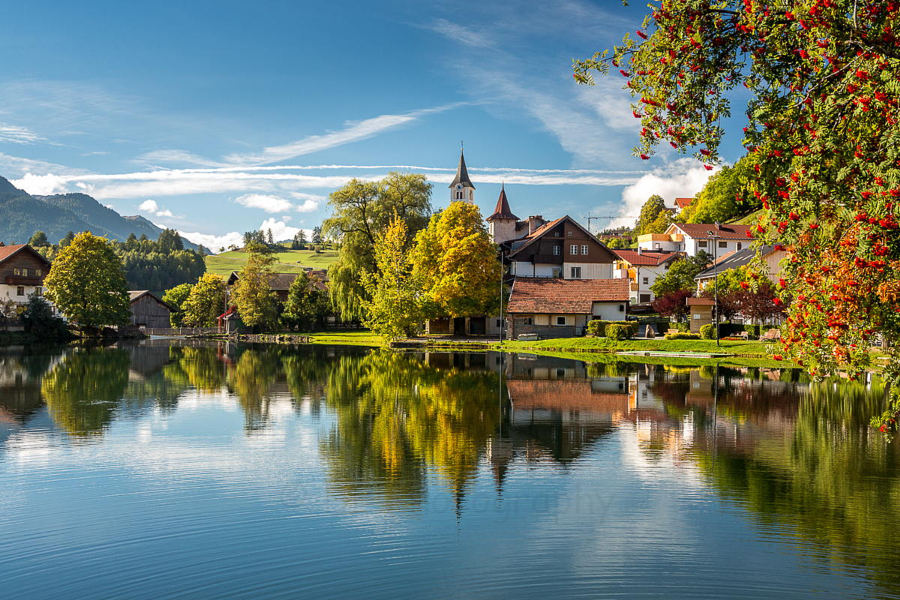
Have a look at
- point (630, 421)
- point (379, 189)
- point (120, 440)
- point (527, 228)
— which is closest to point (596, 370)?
point (630, 421)

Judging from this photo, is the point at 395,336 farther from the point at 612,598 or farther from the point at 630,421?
the point at 612,598

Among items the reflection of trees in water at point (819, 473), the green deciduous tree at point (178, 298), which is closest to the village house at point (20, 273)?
the green deciduous tree at point (178, 298)

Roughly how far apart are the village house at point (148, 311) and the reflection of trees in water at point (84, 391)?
60440 mm

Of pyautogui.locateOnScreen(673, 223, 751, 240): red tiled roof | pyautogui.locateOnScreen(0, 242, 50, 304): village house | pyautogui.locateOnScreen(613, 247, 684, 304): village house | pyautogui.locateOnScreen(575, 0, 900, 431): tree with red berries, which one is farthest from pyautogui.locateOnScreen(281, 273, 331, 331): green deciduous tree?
pyautogui.locateOnScreen(575, 0, 900, 431): tree with red berries

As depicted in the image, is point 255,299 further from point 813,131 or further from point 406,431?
point 813,131

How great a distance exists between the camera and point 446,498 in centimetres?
1321

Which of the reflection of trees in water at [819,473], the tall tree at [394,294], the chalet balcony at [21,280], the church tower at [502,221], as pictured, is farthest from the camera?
the church tower at [502,221]

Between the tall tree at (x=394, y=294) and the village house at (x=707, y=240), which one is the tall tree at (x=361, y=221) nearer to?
the tall tree at (x=394, y=294)

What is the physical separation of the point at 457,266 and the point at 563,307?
430 inches

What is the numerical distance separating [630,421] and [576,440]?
3.65 metres

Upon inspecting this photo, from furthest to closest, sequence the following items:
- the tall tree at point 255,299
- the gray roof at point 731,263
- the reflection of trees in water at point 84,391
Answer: the tall tree at point 255,299
the gray roof at point 731,263
the reflection of trees in water at point 84,391

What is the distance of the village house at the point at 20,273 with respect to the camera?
8425 cm

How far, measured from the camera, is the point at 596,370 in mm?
39875

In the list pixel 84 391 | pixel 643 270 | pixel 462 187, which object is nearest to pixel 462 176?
pixel 462 187
